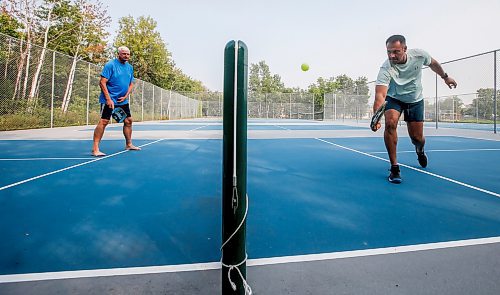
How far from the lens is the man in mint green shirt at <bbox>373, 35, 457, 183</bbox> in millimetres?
3314

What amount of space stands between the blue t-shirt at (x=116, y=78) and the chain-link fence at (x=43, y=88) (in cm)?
599

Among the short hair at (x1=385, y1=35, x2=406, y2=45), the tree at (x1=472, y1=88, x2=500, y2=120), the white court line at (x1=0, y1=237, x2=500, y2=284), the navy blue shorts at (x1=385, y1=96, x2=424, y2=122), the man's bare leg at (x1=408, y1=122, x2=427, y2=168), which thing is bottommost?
the white court line at (x1=0, y1=237, x2=500, y2=284)

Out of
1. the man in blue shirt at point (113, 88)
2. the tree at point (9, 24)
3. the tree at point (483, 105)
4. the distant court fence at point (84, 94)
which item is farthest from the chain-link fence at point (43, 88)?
the tree at point (483, 105)

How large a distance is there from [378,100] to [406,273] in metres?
2.31

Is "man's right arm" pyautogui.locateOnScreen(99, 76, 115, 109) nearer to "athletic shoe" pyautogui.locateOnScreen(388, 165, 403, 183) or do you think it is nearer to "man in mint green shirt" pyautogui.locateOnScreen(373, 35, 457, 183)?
"man in mint green shirt" pyautogui.locateOnScreen(373, 35, 457, 183)

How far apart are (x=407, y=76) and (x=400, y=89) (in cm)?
15

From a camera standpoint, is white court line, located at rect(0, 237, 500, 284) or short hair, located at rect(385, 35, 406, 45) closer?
white court line, located at rect(0, 237, 500, 284)

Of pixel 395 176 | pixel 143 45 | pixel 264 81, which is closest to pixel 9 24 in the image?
pixel 143 45

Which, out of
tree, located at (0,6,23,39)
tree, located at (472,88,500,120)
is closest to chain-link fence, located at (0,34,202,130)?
tree, located at (0,6,23,39)

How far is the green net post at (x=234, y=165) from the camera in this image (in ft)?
3.46

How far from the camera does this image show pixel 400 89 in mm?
3641

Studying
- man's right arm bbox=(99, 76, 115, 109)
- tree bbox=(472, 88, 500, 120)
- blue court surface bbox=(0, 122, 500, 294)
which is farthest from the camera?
tree bbox=(472, 88, 500, 120)

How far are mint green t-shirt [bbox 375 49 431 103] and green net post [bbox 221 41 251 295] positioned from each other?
9.10 feet

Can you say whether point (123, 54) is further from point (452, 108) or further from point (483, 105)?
point (452, 108)
